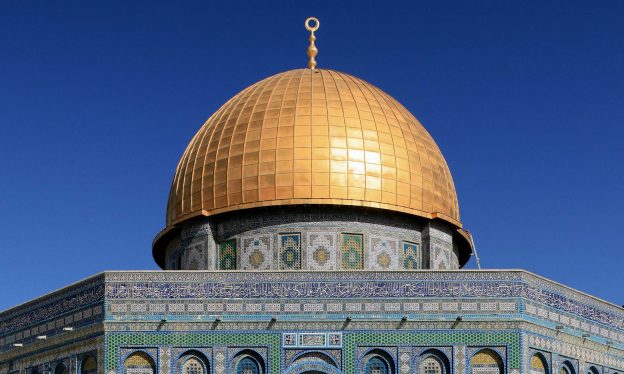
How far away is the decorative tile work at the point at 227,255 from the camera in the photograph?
25141 mm

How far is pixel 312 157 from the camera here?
2534cm

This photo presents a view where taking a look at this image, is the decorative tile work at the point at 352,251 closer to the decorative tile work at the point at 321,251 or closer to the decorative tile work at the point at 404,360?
the decorative tile work at the point at 321,251

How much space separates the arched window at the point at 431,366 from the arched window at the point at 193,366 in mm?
3749

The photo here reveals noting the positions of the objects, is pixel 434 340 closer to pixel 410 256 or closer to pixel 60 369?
pixel 410 256

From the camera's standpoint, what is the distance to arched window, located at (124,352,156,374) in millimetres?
21938

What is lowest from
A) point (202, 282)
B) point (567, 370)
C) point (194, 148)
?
point (567, 370)

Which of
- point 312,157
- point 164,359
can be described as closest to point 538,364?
point 312,157

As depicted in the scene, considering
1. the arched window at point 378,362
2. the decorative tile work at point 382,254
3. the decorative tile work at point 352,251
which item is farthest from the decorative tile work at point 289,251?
the arched window at point 378,362

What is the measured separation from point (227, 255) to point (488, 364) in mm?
6008

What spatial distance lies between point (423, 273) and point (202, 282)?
12.5 ft

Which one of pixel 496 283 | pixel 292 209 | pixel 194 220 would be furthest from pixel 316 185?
pixel 496 283

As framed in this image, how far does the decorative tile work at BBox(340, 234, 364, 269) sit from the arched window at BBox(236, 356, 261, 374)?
3.36 m

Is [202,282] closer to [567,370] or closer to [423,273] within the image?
[423,273]

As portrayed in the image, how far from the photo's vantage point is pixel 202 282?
22297mm
